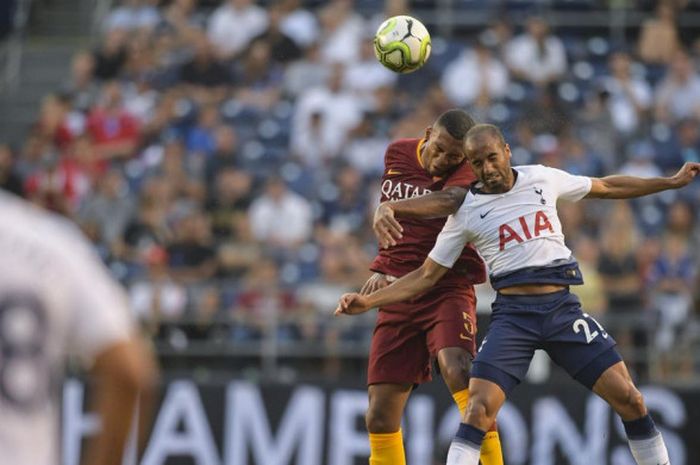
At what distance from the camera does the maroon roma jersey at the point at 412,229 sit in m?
8.80

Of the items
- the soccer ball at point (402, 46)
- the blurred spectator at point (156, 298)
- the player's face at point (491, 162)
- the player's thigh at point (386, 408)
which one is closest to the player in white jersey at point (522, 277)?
the player's face at point (491, 162)

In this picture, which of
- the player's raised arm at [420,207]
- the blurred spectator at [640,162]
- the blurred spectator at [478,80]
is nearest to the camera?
the player's raised arm at [420,207]

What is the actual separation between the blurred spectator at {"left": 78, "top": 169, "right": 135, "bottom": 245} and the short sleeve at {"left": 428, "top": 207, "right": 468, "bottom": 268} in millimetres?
8272

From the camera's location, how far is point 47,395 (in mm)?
3395

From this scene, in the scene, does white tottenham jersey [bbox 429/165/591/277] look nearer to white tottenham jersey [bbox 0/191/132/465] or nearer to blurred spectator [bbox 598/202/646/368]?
white tottenham jersey [bbox 0/191/132/465]

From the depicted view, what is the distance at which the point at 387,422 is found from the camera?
8.80m

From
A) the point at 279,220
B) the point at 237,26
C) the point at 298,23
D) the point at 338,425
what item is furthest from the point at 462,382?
the point at 237,26

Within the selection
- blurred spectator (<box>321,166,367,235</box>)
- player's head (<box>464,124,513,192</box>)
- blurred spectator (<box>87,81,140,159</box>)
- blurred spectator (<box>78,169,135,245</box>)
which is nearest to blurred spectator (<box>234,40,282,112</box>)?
blurred spectator (<box>87,81,140,159</box>)

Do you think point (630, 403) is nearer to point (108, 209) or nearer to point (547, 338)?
point (547, 338)

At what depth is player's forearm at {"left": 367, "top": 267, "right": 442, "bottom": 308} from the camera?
8.37 meters

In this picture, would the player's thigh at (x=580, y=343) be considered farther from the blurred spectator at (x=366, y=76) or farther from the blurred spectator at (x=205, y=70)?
the blurred spectator at (x=205, y=70)

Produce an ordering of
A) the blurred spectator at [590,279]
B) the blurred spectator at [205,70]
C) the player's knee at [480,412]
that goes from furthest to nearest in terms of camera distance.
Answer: the blurred spectator at [205,70], the blurred spectator at [590,279], the player's knee at [480,412]

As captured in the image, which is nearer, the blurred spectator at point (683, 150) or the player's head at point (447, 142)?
the player's head at point (447, 142)

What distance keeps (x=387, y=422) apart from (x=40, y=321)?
558 cm
